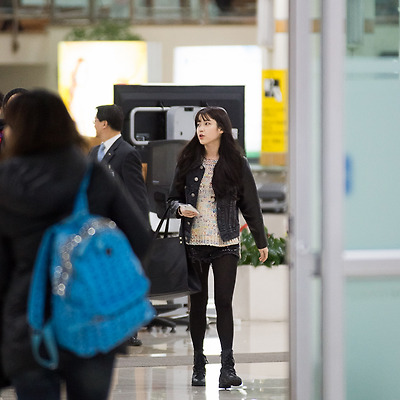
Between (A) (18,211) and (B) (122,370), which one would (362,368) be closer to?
(A) (18,211)

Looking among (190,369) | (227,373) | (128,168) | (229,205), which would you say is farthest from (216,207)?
(190,369)

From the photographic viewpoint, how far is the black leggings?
16.8ft

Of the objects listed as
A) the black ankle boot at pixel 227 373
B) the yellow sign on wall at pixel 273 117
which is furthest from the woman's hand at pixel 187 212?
the yellow sign on wall at pixel 273 117

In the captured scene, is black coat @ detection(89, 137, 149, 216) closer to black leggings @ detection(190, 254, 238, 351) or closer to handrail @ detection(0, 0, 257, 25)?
black leggings @ detection(190, 254, 238, 351)

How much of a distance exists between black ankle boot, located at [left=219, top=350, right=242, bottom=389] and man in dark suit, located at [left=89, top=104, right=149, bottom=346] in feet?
3.95

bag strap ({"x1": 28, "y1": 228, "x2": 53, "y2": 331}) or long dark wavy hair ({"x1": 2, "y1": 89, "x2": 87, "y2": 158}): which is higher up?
long dark wavy hair ({"x1": 2, "y1": 89, "x2": 87, "y2": 158})

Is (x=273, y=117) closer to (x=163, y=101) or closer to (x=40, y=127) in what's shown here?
(x=163, y=101)

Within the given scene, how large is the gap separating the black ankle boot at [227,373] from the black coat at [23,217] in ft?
8.63

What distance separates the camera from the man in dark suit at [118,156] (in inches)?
238

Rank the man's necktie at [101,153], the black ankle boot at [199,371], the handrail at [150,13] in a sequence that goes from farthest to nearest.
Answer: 1. the handrail at [150,13]
2. the man's necktie at [101,153]
3. the black ankle boot at [199,371]

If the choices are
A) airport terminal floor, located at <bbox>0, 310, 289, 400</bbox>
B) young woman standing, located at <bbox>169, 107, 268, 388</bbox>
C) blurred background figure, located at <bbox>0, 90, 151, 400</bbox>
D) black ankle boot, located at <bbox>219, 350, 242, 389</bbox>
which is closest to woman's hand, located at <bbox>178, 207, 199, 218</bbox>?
young woman standing, located at <bbox>169, 107, 268, 388</bbox>

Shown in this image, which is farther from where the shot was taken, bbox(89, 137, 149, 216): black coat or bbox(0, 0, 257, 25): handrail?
bbox(0, 0, 257, 25): handrail

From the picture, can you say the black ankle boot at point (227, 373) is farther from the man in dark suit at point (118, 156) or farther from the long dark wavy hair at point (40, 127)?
the long dark wavy hair at point (40, 127)

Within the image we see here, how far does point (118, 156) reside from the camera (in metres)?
6.07
